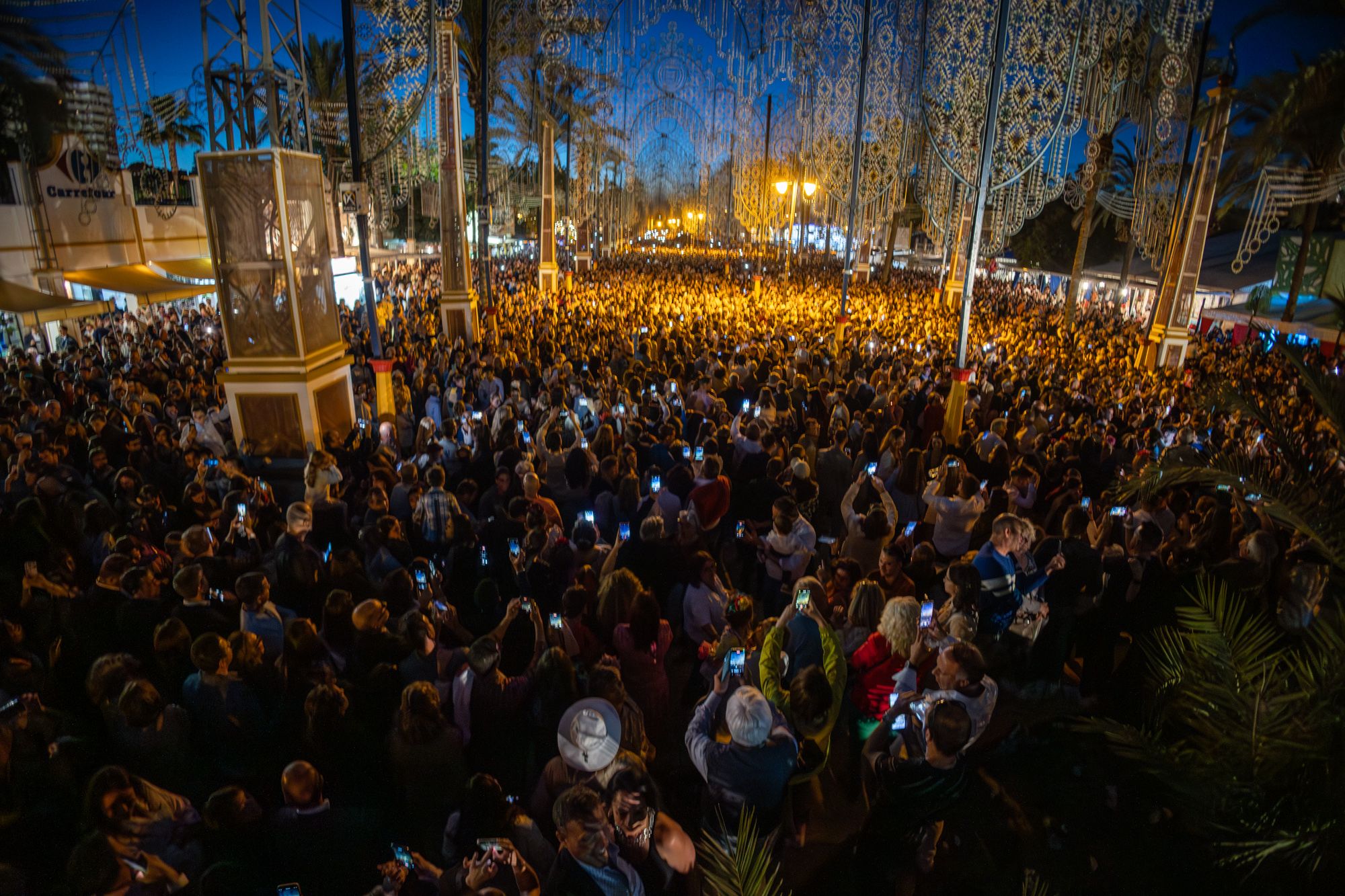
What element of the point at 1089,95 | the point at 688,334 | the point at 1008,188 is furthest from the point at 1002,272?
the point at 688,334

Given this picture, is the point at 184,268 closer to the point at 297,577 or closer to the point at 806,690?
the point at 297,577

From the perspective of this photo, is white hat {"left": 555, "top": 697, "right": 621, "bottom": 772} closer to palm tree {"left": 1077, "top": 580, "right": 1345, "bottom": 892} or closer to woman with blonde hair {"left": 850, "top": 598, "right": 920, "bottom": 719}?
woman with blonde hair {"left": 850, "top": 598, "right": 920, "bottom": 719}

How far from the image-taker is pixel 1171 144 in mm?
17125

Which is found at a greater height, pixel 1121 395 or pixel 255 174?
pixel 255 174

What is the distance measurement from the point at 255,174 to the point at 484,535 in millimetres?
5181

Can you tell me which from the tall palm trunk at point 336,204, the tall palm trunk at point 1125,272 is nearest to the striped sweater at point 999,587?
the tall palm trunk at point 336,204

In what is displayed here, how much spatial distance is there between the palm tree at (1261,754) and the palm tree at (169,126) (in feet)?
54.2

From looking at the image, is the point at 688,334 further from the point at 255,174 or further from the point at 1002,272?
the point at 1002,272

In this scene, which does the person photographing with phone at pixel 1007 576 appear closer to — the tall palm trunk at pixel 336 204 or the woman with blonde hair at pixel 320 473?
the woman with blonde hair at pixel 320 473

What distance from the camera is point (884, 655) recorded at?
12.5 feet

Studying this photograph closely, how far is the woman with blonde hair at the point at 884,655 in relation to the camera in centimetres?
370

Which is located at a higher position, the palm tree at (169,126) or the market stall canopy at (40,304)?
the palm tree at (169,126)

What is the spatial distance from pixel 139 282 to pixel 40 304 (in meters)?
4.32

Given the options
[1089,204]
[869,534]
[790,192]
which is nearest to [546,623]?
[869,534]
